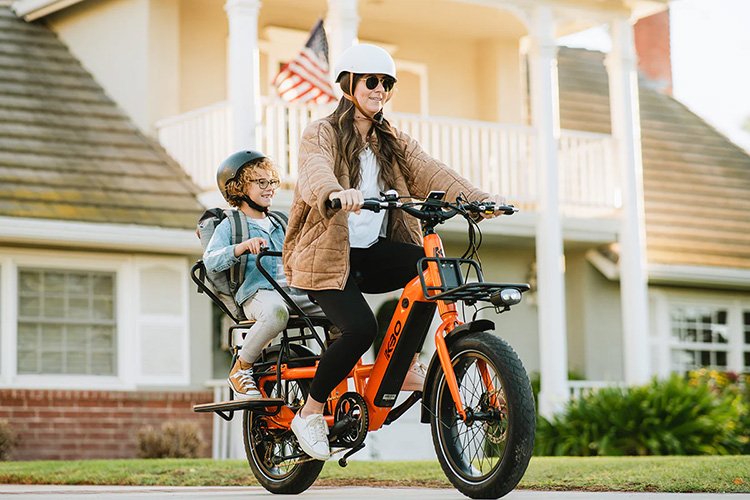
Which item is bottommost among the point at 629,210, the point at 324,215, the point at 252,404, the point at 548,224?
the point at 252,404

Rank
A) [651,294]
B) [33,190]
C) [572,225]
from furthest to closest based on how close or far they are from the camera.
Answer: [651,294] < [572,225] < [33,190]


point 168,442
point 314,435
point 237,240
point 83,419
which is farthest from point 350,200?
point 83,419

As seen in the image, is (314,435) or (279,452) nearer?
(314,435)

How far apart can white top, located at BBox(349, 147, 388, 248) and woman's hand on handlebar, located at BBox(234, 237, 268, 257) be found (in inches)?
18.4

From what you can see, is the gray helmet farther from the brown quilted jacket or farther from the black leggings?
the black leggings

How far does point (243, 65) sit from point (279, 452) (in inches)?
323

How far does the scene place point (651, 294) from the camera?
17672 millimetres

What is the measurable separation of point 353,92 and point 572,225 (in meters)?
10.7

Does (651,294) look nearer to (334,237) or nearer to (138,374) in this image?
(138,374)

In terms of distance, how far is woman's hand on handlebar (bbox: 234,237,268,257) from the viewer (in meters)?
6.29

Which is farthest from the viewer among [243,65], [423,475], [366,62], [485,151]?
[485,151]

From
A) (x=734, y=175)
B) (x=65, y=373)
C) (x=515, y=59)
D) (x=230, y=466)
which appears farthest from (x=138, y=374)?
(x=734, y=175)

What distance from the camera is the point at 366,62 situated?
5941 millimetres

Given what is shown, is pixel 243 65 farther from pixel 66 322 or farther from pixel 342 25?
pixel 66 322
